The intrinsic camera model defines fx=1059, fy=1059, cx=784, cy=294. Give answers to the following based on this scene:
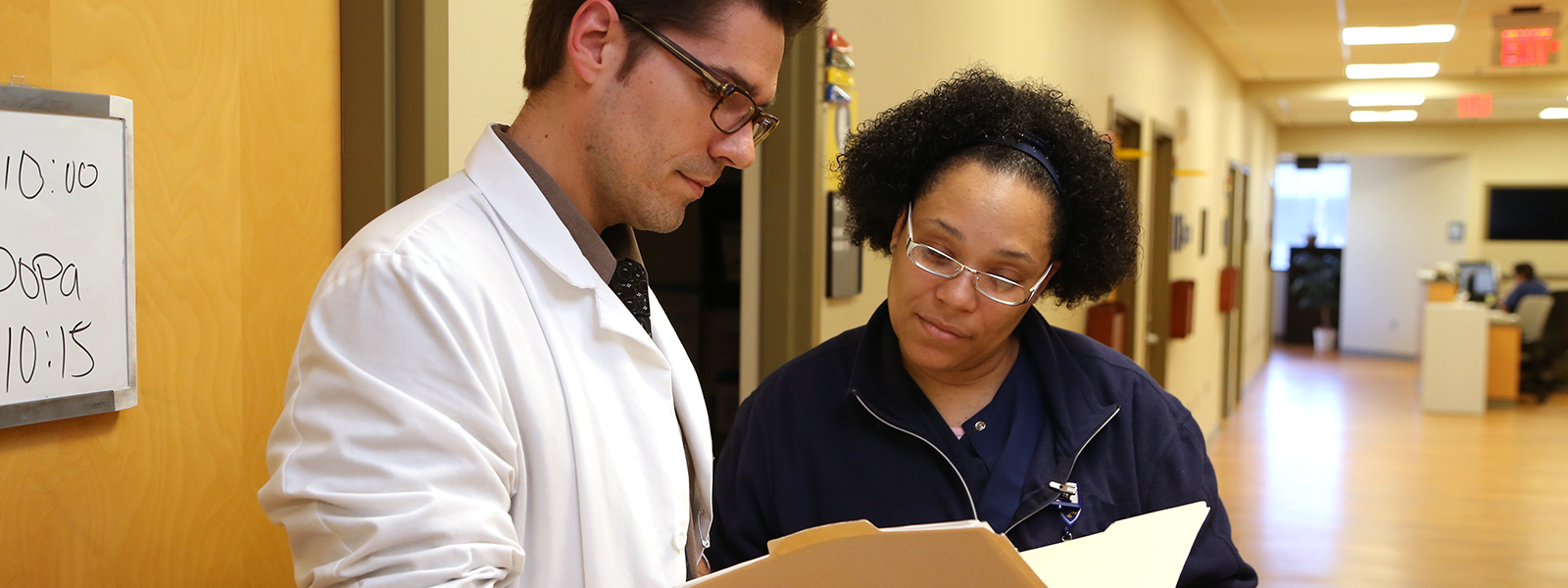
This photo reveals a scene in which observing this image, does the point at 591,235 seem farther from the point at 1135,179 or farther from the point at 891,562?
the point at 1135,179

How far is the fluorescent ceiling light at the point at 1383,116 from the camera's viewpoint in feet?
39.2

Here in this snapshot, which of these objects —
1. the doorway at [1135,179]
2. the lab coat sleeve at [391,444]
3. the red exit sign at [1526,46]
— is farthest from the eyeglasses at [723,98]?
the red exit sign at [1526,46]

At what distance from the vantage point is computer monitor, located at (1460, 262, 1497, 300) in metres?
11.7

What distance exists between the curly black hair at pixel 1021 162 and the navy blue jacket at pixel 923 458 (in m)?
0.16

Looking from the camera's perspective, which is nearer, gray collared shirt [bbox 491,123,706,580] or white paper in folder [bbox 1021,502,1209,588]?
white paper in folder [bbox 1021,502,1209,588]

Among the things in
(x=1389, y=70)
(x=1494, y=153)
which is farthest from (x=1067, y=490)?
(x=1494, y=153)

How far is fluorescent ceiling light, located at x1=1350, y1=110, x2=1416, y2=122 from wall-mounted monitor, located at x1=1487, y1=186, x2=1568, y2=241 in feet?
5.59

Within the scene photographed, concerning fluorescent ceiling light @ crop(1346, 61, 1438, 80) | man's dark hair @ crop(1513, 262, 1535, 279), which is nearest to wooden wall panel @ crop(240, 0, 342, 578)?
fluorescent ceiling light @ crop(1346, 61, 1438, 80)

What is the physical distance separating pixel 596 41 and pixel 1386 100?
462 inches

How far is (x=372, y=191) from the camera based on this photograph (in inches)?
57.6

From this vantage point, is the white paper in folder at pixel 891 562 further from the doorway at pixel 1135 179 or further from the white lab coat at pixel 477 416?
the doorway at pixel 1135 179

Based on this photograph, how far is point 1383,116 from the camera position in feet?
40.7

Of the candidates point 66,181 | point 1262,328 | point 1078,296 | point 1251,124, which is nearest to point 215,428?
point 66,181

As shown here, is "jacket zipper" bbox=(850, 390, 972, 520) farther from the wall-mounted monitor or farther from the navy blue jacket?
the wall-mounted monitor
